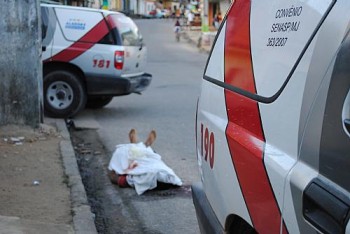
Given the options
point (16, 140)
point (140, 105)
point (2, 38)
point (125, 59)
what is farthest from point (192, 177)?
point (140, 105)

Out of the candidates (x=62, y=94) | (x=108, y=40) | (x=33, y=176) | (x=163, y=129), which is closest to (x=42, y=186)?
(x=33, y=176)

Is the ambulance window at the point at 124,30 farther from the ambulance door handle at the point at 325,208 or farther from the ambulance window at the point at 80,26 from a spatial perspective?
the ambulance door handle at the point at 325,208

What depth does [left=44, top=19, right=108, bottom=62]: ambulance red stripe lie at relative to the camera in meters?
9.84

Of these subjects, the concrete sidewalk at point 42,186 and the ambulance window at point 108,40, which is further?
the ambulance window at point 108,40

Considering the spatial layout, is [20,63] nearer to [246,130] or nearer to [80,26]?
[80,26]

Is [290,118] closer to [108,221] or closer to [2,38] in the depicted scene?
[108,221]

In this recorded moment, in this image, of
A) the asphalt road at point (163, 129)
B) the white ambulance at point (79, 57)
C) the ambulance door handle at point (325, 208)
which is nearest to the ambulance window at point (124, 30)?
the white ambulance at point (79, 57)

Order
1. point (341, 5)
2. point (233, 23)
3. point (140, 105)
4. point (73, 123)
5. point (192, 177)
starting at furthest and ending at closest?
point (140, 105) < point (73, 123) < point (192, 177) < point (233, 23) < point (341, 5)

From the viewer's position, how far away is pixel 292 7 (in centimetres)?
246

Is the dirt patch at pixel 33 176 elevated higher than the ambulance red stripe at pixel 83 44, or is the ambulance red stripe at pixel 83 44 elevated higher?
the ambulance red stripe at pixel 83 44

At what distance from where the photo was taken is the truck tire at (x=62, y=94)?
991cm

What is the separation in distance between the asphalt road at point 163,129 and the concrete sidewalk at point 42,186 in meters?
0.52

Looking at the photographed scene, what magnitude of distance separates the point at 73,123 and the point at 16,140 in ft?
7.07

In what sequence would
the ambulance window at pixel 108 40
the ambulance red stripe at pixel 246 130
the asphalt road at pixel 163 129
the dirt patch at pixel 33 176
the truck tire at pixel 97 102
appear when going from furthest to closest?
the truck tire at pixel 97 102 < the ambulance window at pixel 108 40 < the asphalt road at pixel 163 129 < the dirt patch at pixel 33 176 < the ambulance red stripe at pixel 246 130
